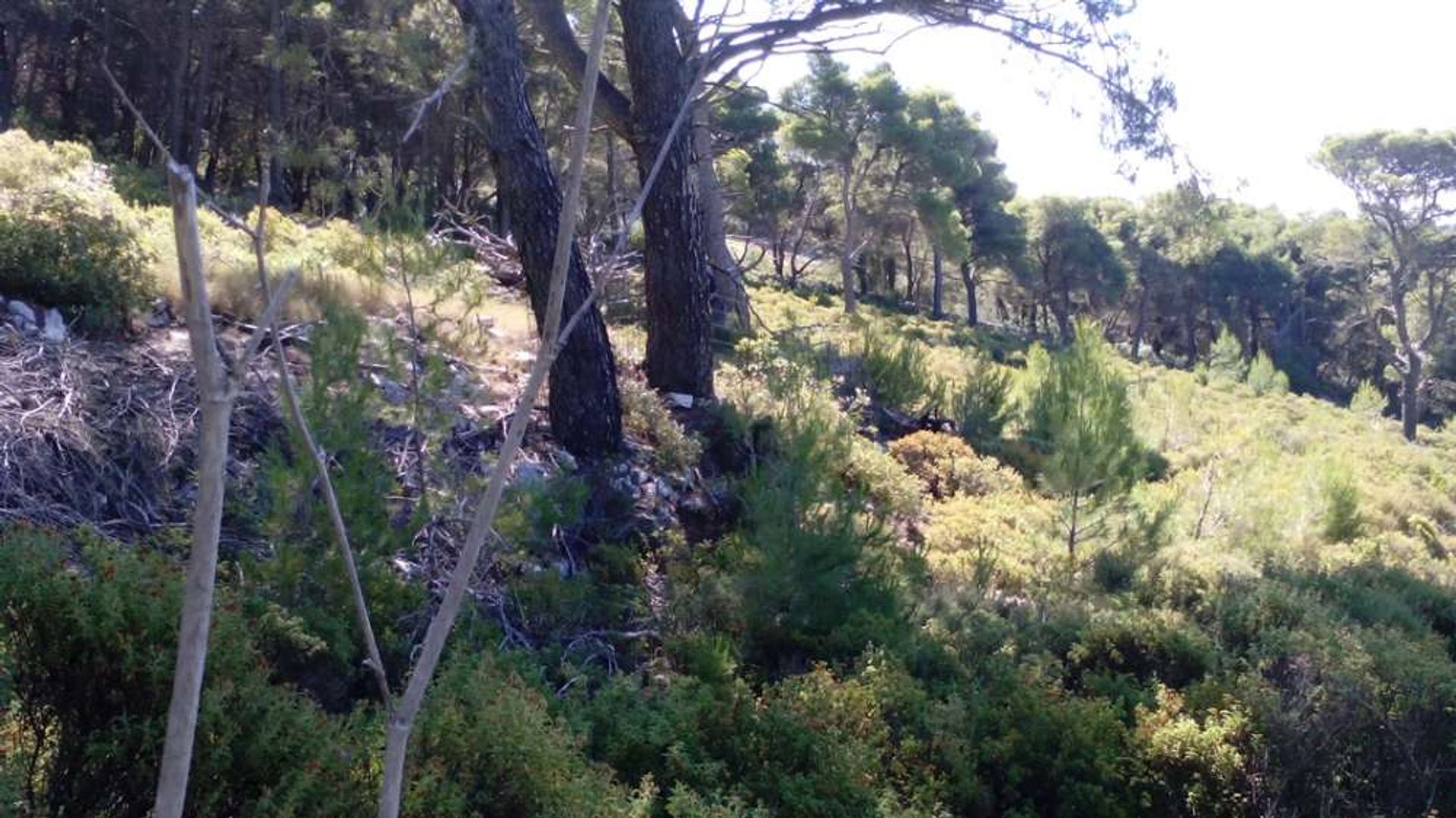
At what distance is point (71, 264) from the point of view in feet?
17.8

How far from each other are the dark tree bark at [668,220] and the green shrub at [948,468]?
189 centimetres

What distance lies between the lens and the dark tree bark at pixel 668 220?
7.57 m

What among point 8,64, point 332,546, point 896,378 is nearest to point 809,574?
point 332,546

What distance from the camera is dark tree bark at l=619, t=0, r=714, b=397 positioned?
24.8 feet

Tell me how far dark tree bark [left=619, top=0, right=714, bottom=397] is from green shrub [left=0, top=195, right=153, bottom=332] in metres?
3.17

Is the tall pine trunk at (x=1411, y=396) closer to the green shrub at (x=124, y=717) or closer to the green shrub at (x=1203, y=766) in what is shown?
the green shrub at (x=1203, y=766)

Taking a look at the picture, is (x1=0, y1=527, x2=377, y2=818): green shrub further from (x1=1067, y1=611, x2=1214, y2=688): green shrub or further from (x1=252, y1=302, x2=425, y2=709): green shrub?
(x1=1067, y1=611, x2=1214, y2=688): green shrub

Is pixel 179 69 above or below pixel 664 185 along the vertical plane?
above

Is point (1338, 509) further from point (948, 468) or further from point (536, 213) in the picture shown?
point (536, 213)

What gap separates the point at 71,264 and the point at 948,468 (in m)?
5.91

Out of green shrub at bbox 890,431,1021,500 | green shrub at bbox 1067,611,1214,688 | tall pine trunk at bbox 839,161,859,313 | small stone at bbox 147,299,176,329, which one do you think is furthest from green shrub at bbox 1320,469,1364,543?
tall pine trunk at bbox 839,161,859,313

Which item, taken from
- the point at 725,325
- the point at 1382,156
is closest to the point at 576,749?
the point at 725,325

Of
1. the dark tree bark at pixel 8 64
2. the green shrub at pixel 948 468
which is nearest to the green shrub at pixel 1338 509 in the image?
the green shrub at pixel 948 468

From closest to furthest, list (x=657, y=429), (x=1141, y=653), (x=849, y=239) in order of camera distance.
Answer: (x=1141, y=653), (x=657, y=429), (x=849, y=239)
